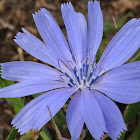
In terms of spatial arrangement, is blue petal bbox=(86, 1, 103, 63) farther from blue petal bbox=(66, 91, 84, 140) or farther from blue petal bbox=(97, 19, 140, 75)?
blue petal bbox=(66, 91, 84, 140)

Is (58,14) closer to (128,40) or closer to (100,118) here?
(128,40)

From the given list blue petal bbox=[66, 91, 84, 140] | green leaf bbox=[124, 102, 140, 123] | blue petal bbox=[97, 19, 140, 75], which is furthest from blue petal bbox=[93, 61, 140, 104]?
green leaf bbox=[124, 102, 140, 123]

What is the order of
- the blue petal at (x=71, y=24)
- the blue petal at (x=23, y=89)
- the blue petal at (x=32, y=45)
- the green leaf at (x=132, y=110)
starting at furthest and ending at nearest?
the green leaf at (x=132, y=110), the blue petal at (x=71, y=24), the blue petal at (x=32, y=45), the blue petal at (x=23, y=89)

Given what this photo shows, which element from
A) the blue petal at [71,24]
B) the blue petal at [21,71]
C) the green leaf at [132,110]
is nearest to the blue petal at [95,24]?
the blue petal at [71,24]

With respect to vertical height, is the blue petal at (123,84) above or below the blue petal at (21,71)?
below

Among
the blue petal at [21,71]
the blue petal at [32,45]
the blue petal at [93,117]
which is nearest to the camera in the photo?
the blue petal at [93,117]

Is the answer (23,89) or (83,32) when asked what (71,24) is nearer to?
(83,32)

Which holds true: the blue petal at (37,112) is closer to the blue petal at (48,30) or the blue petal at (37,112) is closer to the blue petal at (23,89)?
the blue petal at (23,89)
